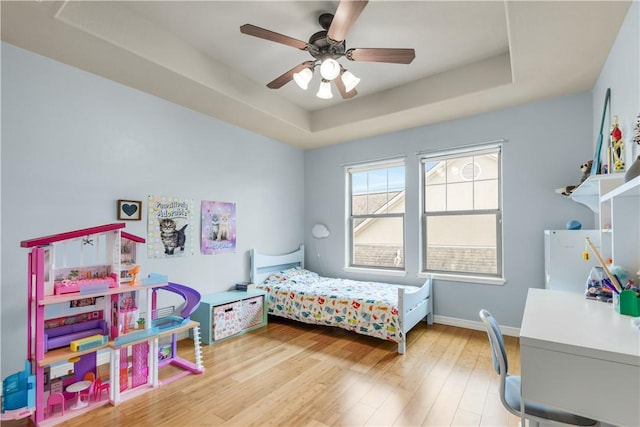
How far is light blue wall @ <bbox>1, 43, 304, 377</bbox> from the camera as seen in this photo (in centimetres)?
236

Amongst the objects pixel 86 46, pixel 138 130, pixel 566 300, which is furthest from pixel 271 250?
pixel 566 300

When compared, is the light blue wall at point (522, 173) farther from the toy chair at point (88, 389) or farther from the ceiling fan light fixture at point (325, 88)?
the toy chair at point (88, 389)

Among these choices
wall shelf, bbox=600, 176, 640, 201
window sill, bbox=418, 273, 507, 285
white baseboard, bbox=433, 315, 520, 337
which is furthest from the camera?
window sill, bbox=418, 273, 507, 285

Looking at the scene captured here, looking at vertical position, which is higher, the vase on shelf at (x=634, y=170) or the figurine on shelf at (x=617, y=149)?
the figurine on shelf at (x=617, y=149)

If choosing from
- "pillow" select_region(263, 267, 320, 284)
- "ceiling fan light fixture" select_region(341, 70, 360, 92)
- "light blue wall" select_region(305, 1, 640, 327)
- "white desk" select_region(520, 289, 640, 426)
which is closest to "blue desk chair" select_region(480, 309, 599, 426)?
"white desk" select_region(520, 289, 640, 426)

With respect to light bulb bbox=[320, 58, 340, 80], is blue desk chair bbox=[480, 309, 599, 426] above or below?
below

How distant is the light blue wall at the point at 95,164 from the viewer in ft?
7.74

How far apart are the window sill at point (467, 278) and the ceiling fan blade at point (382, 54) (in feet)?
8.57

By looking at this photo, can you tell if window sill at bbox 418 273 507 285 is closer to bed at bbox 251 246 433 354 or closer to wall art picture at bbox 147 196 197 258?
bed at bbox 251 246 433 354

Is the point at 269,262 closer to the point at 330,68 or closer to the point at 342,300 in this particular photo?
the point at 342,300

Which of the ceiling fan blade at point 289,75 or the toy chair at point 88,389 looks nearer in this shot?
the toy chair at point 88,389

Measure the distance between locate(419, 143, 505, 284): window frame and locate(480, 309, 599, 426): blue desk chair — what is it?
2254 mm

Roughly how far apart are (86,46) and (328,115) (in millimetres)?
2639

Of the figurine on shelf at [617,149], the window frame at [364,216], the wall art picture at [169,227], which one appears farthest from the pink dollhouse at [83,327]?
the figurine on shelf at [617,149]
